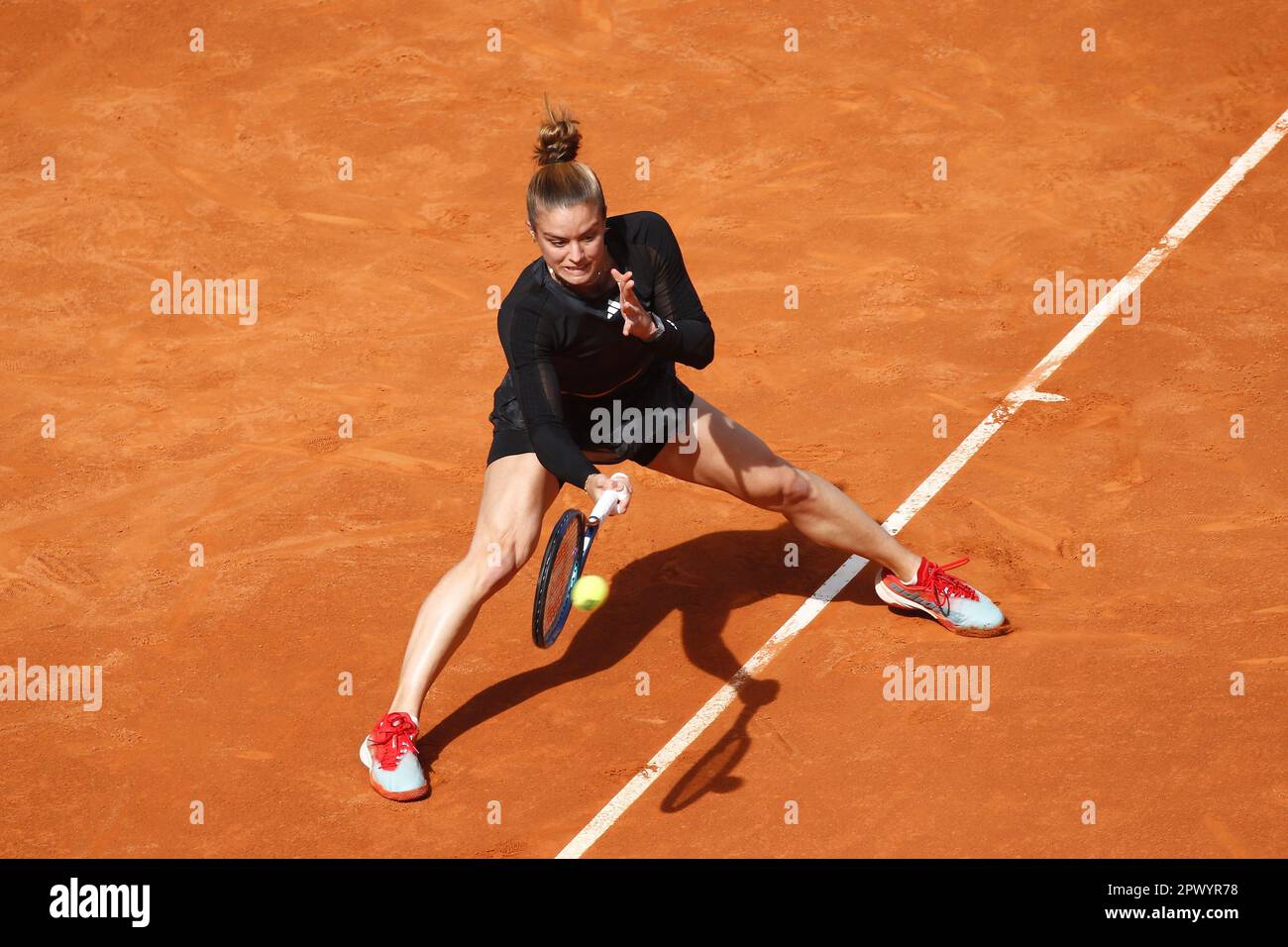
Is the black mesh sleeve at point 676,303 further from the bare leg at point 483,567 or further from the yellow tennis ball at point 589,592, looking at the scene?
the yellow tennis ball at point 589,592

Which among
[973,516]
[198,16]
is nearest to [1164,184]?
[973,516]

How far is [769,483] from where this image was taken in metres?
6.17

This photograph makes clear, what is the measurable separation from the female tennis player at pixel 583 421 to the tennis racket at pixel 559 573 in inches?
7.4

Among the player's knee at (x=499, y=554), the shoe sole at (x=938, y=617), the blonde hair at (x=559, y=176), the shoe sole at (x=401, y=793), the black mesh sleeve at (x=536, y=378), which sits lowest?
the shoe sole at (x=401, y=793)

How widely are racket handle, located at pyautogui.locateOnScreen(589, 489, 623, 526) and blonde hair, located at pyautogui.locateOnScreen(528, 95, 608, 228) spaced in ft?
3.38

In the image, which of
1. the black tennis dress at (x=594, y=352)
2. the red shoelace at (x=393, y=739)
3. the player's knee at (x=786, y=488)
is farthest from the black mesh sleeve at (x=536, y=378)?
the red shoelace at (x=393, y=739)

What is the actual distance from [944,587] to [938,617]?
0.44 ft

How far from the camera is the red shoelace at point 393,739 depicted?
597 centimetres

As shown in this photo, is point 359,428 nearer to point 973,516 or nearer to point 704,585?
point 704,585

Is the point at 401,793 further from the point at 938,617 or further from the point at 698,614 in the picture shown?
the point at 938,617

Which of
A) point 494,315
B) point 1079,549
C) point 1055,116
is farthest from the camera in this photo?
point 1055,116

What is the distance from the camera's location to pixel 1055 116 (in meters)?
10.7

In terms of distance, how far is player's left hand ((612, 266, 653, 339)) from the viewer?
5.29 meters

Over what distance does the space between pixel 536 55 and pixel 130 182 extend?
10.7ft
